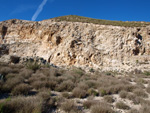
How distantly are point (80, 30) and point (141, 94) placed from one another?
14960 millimetres

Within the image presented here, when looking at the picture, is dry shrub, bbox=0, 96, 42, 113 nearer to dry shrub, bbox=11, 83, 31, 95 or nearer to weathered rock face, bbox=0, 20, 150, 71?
dry shrub, bbox=11, 83, 31, 95

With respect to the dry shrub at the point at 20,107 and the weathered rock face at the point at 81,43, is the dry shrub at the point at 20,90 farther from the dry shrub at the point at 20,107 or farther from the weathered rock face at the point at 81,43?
the weathered rock face at the point at 81,43

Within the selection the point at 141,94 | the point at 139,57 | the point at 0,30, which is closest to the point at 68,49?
the point at 139,57

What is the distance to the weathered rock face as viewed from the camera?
15297 mm

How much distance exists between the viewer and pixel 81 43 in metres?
16.6

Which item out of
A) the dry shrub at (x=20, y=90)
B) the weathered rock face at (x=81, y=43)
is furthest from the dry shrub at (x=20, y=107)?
the weathered rock face at (x=81, y=43)

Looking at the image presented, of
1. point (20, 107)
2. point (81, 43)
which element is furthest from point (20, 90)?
point (81, 43)

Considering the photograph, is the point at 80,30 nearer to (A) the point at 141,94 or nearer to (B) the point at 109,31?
(B) the point at 109,31

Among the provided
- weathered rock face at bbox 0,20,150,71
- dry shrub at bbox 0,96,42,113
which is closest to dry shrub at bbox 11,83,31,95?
dry shrub at bbox 0,96,42,113

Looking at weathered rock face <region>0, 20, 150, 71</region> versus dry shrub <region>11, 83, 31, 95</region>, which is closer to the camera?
dry shrub <region>11, 83, 31, 95</region>

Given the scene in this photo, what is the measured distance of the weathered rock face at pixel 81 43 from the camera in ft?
50.2

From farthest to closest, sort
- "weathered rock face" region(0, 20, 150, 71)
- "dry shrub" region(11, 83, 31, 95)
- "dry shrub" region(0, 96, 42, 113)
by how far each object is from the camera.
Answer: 1. "weathered rock face" region(0, 20, 150, 71)
2. "dry shrub" region(11, 83, 31, 95)
3. "dry shrub" region(0, 96, 42, 113)

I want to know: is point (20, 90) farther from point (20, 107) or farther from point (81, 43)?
point (81, 43)

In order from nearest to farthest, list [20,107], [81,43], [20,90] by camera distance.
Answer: [20,107], [20,90], [81,43]
